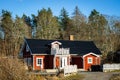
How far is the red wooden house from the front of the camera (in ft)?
156

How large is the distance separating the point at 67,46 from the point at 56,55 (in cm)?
433

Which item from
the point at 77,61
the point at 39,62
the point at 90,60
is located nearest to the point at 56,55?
the point at 39,62

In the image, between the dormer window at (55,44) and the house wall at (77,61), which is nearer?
the house wall at (77,61)

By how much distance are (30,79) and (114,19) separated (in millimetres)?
58323

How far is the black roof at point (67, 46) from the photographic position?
48106mm

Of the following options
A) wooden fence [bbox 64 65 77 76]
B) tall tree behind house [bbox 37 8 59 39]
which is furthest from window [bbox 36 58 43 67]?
tall tree behind house [bbox 37 8 59 39]

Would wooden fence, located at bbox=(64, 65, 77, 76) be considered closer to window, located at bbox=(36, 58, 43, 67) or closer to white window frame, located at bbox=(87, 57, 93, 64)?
window, located at bbox=(36, 58, 43, 67)

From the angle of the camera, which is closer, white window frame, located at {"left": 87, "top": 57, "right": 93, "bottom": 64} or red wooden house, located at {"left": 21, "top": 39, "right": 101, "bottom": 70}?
red wooden house, located at {"left": 21, "top": 39, "right": 101, "bottom": 70}

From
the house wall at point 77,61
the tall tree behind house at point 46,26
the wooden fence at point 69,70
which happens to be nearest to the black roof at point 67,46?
the house wall at point 77,61

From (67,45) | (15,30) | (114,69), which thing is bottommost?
(114,69)

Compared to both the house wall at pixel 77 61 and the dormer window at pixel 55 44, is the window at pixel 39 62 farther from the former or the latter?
the house wall at pixel 77 61

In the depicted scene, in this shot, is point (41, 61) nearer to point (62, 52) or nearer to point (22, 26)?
point (62, 52)

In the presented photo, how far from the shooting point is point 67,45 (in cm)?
5169

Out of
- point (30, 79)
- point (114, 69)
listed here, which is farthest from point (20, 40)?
point (30, 79)
